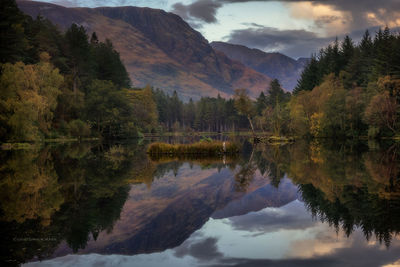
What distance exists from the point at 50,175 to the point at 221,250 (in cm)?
1708

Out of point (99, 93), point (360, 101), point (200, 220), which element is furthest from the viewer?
point (99, 93)

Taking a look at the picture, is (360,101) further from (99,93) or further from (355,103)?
(99,93)

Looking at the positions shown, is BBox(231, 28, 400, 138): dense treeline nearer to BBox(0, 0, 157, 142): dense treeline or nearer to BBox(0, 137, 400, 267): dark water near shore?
BBox(0, 0, 157, 142): dense treeline

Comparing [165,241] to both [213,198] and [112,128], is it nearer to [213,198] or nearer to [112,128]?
[213,198]

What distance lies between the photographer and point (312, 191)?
1809 centimetres

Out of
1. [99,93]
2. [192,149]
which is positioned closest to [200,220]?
[192,149]

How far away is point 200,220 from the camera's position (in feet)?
43.1

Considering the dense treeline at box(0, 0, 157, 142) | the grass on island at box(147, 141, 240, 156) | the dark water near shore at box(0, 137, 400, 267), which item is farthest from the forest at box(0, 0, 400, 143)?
the dark water near shore at box(0, 137, 400, 267)

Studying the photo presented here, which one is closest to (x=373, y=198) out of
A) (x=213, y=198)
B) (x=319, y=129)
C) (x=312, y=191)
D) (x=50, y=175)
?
(x=312, y=191)

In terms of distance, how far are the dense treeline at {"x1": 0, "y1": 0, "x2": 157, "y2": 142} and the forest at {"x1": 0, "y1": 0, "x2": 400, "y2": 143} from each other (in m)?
0.13

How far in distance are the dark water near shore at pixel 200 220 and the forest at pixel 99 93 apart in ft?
103

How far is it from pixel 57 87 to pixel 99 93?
22.2m

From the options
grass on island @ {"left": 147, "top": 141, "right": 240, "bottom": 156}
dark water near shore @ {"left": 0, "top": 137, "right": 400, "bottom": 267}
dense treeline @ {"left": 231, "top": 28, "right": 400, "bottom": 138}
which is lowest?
dark water near shore @ {"left": 0, "top": 137, "right": 400, "bottom": 267}

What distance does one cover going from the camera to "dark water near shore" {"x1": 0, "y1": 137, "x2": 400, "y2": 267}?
927 centimetres
